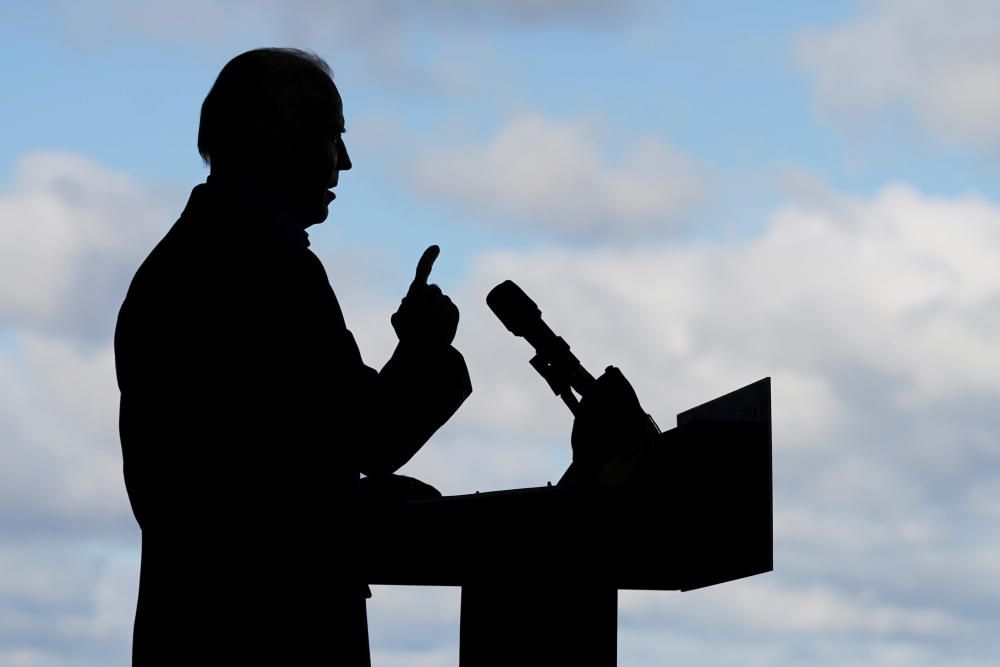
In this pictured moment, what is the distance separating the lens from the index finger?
285cm

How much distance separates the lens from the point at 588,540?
276 cm

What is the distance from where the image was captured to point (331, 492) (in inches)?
106

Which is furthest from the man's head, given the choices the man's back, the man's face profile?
the man's back

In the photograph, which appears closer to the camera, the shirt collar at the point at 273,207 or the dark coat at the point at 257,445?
the dark coat at the point at 257,445

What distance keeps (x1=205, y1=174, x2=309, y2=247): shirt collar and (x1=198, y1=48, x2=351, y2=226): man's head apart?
0.03 metres

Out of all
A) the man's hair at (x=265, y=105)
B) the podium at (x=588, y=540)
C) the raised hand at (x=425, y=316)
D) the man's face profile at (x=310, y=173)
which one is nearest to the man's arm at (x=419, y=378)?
the raised hand at (x=425, y=316)

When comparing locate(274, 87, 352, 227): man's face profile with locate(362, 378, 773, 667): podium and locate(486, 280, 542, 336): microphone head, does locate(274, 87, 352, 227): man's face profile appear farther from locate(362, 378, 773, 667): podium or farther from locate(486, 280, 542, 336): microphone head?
locate(362, 378, 773, 667): podium

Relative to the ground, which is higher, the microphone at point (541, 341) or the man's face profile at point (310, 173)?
the man's face profile at point (310, 173)

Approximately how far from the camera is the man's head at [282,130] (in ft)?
9.81

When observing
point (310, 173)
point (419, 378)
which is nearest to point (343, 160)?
point (310, 173)

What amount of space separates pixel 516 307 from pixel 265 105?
0.66 metres

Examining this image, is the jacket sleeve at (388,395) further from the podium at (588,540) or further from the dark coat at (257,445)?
the podium at (588,540)

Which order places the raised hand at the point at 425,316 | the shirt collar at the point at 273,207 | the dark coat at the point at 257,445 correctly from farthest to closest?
the shirt collar at the point at 273,207, the raised hand at the point at 425,316, the dark coat at the point at 257,445

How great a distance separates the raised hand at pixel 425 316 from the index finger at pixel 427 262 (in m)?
0.01
